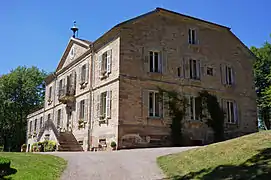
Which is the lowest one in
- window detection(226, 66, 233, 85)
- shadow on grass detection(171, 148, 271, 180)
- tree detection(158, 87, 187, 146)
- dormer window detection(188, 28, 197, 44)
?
shadow on grass detection(171, 148, 271, 180)

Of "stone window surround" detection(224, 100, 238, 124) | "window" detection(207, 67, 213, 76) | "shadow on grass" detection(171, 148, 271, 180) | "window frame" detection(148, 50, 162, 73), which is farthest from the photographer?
"window" detection(207, 67, 213, 76)

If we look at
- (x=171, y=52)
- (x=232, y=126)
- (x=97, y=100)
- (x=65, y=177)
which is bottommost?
(x=65, y=177)

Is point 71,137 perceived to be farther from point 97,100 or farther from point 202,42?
point 202,42

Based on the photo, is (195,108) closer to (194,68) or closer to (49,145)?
(194,68)

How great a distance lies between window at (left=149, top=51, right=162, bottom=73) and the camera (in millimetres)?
22134

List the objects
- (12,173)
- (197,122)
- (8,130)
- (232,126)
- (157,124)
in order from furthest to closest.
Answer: (8,130)
(232,126)
(197,122)
(157,124)
(12,173)

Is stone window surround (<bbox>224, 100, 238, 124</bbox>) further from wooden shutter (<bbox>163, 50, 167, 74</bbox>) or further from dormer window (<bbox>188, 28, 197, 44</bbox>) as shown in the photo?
wooden shutter (<bbox>163, 50, 167, 74</bbox>)

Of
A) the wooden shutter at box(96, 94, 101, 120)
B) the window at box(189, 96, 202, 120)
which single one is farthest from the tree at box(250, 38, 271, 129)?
the wooden shutter at box(96, 94, 101, 120)

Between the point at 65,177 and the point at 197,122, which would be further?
the point at 197,122

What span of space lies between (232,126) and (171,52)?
742cm

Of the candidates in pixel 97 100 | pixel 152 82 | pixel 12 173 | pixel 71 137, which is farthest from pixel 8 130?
pixel 12 173

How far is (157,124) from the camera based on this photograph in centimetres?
2088

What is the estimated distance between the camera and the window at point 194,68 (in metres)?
23.8

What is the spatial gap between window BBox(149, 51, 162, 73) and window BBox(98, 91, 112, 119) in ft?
11.7
